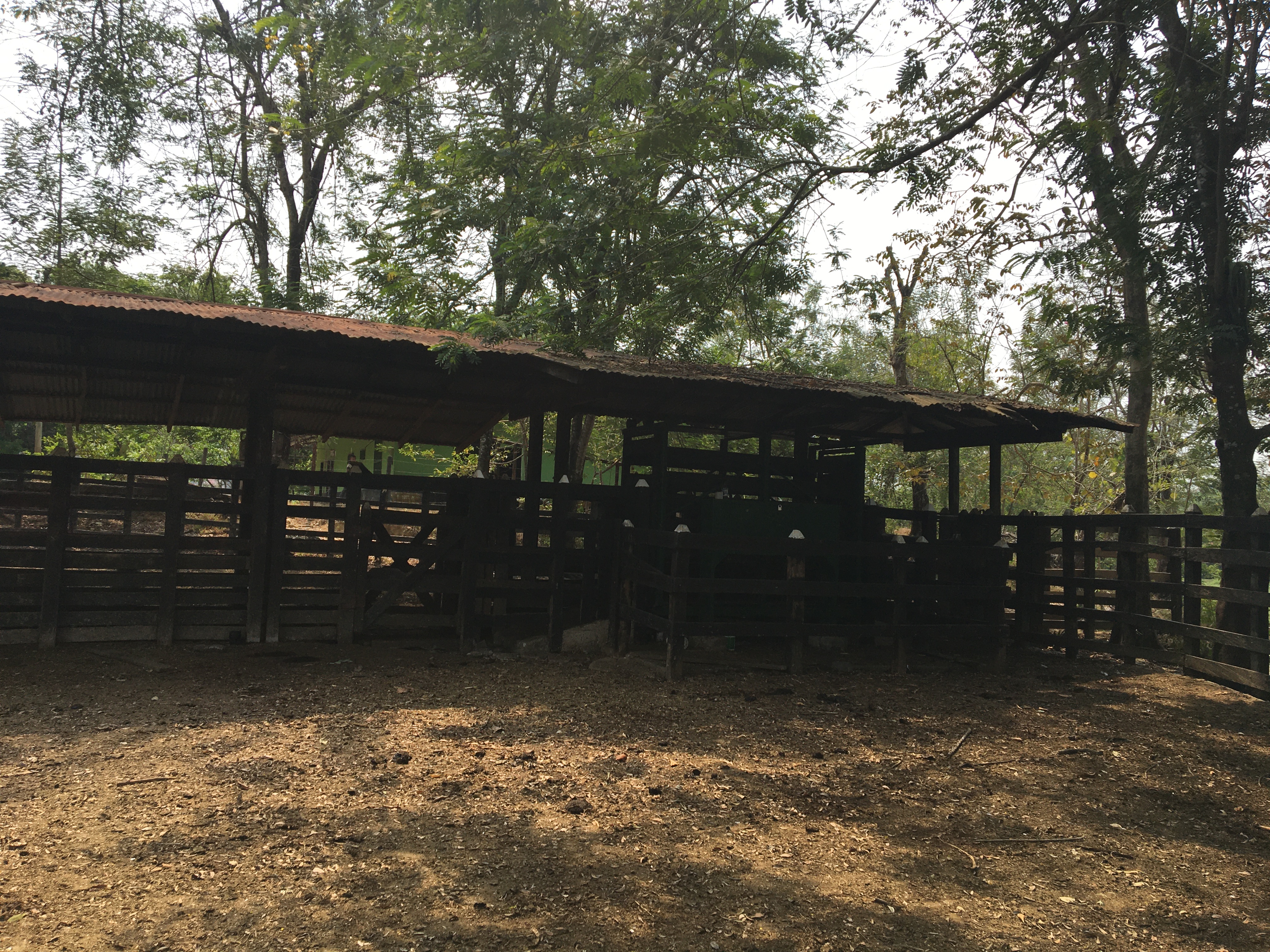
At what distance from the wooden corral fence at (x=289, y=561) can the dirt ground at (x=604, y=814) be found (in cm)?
61

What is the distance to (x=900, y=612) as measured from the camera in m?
8.51

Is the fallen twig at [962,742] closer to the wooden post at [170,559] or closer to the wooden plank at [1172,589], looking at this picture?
the wooden plank at [1172,589]

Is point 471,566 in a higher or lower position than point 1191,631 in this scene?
higher

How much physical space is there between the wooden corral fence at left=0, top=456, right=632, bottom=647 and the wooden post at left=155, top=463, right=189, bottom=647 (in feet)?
0.04

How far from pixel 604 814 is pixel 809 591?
4246 mm

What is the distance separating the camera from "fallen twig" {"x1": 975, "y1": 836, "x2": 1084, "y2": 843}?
4.31 m

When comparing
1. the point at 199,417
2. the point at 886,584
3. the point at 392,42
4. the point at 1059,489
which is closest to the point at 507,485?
the point at 886,584

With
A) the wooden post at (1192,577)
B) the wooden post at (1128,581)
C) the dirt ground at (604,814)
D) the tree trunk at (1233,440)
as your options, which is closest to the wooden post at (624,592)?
the dirt ground at (604,814)

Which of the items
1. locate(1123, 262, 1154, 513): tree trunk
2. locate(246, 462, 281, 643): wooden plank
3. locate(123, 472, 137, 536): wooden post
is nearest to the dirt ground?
locate(246, 462, 281, 643): wooden plank

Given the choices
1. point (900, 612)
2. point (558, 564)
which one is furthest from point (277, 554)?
point (900, 612)

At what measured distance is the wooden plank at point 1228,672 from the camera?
24.9 feet

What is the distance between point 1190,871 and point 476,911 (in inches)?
132

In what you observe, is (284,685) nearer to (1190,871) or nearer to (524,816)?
(524,816)

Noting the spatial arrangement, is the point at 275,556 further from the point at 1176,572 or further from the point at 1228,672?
the point at 1176,572
